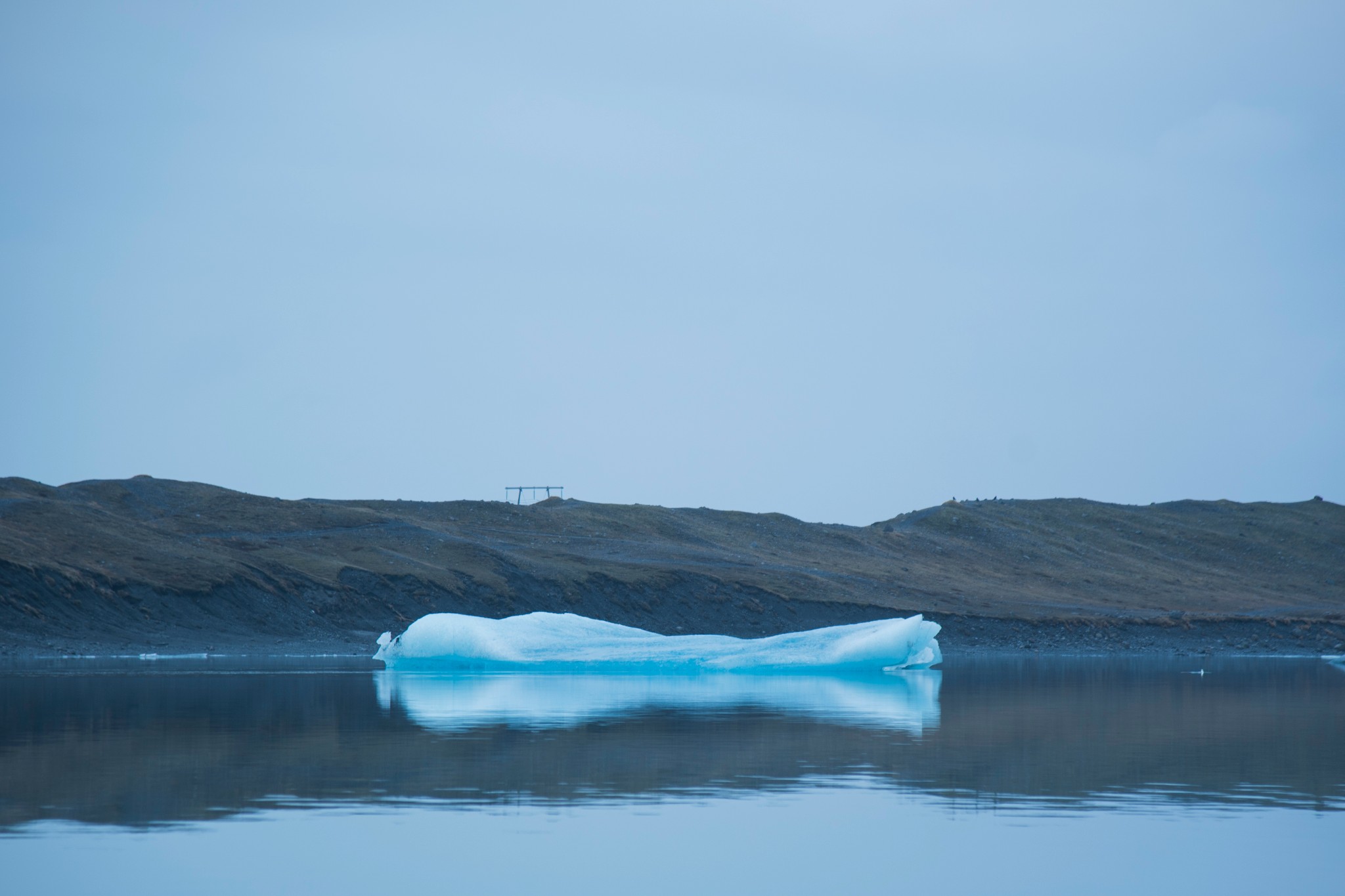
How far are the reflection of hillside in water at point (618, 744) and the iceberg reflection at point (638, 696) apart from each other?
0.14 m

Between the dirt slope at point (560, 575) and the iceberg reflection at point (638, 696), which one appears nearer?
the iceberg reflection at point (638, 696)

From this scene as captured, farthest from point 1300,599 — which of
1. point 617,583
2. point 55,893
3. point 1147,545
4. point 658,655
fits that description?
point 55,893

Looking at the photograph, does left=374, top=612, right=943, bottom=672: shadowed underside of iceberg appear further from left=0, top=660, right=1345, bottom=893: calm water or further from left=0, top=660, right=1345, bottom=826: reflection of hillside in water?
left=0, top=660, right=1345, bottom=893: calm water

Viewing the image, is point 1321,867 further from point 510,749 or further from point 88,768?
point 88,768

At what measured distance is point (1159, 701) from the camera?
85.5ft

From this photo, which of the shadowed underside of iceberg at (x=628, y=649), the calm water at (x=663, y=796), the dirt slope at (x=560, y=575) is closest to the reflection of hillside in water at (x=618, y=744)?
the calm water at (x=663, y=796)

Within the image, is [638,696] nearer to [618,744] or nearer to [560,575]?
[618,744]

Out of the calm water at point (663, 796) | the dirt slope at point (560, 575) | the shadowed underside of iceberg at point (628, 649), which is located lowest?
the calm water at point (663, 796)

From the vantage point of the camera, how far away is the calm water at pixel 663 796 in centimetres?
982

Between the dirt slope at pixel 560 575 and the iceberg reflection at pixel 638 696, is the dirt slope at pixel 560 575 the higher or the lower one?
the higher one

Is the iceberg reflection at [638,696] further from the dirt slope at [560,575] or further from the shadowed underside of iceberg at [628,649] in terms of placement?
the dirt slope at [560,575]

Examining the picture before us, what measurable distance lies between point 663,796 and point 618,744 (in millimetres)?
4308

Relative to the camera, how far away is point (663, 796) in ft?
42.9

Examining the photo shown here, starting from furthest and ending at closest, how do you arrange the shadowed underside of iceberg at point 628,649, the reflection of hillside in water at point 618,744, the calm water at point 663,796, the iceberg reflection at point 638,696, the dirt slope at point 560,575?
the dirt slope at point 560,575
the shadowed underside of iceberg at point 628,649
the iceberg reflection at point 638,696
the reflection of hillside in water at point 618,744
the calm water at point 663,796
